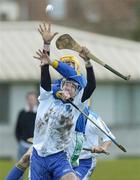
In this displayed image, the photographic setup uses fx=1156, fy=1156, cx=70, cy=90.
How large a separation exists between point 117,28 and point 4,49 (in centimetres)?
2727

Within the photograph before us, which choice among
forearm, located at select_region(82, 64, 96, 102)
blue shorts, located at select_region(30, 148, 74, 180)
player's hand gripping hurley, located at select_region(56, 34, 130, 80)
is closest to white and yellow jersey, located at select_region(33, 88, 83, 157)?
blue shorts, located at select_region(30, 148, 74, 180)

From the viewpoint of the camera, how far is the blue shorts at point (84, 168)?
1584 centimetres

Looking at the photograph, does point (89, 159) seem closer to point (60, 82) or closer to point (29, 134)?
point (60, 82)

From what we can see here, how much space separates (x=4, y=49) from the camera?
127ft

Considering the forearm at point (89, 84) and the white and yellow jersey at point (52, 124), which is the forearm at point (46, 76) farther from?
the forearm at point (89, 84)

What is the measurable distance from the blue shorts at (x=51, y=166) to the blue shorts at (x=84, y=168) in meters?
1.41

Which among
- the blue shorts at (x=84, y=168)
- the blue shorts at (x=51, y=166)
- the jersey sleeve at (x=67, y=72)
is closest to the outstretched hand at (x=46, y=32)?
the jersey sleeve at (x=67, y=72)

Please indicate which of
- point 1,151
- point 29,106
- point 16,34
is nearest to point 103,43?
point 16,34

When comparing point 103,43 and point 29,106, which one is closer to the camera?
point 29,106

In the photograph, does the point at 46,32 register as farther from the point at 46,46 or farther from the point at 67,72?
the point at 67,72

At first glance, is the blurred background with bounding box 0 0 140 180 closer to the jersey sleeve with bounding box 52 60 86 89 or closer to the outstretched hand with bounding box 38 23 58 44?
the jersey sleeve with bounding box 52 60 86 89

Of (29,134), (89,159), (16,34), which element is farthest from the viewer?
(16,34)

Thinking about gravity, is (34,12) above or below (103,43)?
below

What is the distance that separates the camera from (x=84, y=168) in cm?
1595
